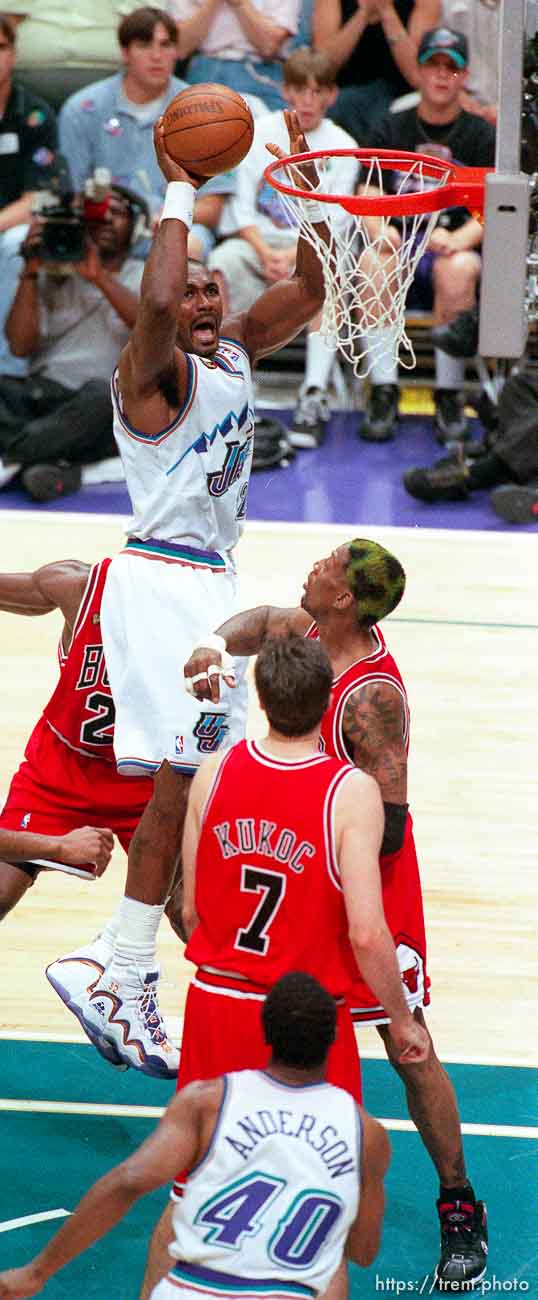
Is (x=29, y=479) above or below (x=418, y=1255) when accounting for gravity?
below

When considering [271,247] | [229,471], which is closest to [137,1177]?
[229,471]

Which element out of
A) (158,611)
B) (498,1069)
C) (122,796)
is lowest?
(498,1069)

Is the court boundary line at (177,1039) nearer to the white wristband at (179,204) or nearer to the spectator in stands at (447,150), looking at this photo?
the white wristband at (179,204)

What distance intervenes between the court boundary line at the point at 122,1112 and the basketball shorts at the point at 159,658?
938mm

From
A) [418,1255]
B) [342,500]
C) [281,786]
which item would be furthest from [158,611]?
[342,500]

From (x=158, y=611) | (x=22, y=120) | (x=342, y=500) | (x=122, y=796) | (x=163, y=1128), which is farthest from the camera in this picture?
(x=22, y=120)

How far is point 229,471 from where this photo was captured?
16.8ft

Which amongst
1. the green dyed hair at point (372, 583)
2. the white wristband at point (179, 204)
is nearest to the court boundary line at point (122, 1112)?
the green dyed hair at point (372, 583)

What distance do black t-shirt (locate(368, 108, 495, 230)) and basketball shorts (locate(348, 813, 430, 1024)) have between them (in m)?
7.54

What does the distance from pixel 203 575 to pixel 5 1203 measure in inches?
69.2

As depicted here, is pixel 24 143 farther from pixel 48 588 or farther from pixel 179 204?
pixel 179 204

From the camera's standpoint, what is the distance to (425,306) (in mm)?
11852

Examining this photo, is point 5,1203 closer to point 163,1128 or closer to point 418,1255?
point 418,1255

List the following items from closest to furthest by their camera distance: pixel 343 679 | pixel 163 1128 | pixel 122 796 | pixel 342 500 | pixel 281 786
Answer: pixel 163 1128, pixel 281 786, pixel 343 679, pixel 122 796, pixel 342 500
